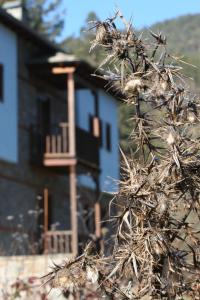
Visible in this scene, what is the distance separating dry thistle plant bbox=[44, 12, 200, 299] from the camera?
344cm

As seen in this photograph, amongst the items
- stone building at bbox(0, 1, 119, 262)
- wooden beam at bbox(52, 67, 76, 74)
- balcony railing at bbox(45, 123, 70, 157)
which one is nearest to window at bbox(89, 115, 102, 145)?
stone building at bbox(0, 1, 119, 262)

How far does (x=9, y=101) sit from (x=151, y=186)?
1589 centimetres

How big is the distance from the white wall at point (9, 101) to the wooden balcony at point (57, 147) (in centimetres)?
79

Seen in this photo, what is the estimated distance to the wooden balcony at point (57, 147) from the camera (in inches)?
760

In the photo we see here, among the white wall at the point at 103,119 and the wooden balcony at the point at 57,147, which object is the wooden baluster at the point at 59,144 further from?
the white wall at the point at 103,119

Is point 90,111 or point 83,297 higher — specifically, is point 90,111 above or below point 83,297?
above

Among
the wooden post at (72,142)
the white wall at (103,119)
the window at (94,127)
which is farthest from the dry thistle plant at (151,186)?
the window at (94,127)

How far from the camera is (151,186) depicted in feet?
11.4

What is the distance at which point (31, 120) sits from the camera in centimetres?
2048

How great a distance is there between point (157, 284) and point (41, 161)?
53.2ft

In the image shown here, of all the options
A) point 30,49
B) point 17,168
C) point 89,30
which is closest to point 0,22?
point 30,49

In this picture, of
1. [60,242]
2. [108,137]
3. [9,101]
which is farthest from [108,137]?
[60,242]

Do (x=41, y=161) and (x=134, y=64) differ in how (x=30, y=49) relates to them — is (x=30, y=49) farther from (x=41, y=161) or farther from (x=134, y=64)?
(x=134, y=64)

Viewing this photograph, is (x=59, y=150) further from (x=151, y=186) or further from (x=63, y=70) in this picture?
(x=151, y=186)
